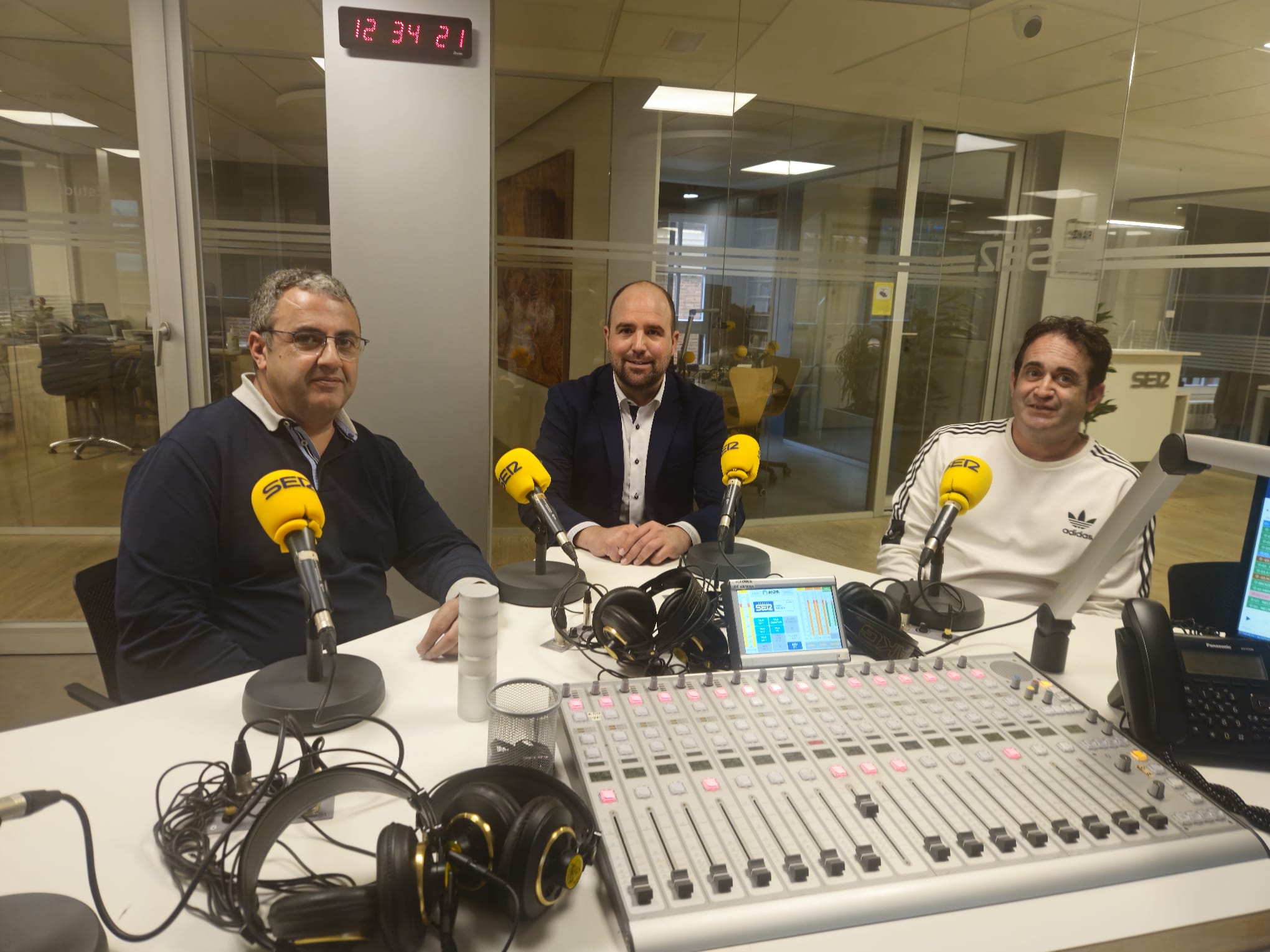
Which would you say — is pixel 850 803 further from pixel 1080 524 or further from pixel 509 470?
pixel 1080 524

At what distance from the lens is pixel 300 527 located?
3.56 ft

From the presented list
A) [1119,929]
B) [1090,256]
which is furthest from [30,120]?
[1090,256]

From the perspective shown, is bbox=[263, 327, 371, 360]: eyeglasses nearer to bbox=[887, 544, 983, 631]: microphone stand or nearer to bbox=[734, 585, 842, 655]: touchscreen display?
bbox=[734, 585, 842, 655]: touchscreen display

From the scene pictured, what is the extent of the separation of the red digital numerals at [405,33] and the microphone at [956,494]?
86.2 inches

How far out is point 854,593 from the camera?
4.89ft

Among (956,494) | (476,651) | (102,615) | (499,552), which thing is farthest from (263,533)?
(499,552)

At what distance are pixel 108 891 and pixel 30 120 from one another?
3421 mm

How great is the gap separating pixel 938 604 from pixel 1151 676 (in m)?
0.52

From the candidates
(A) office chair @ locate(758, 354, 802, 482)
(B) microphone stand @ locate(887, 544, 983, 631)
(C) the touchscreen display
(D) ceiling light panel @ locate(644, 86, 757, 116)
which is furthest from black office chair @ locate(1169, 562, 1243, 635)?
(D) ceiling light panel @ locate(644, 86, 757, 116)

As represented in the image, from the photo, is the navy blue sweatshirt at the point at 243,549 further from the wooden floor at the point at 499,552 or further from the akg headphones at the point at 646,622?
the wooden floor at the point at 499,552

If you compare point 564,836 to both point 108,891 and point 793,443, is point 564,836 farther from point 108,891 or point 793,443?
point 793,443

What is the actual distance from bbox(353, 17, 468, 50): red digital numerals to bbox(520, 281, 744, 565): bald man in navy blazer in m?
1.05

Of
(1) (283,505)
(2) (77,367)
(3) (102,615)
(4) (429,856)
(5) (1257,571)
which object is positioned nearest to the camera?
(4) (429,856)

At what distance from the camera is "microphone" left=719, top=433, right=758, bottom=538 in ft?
5.25
